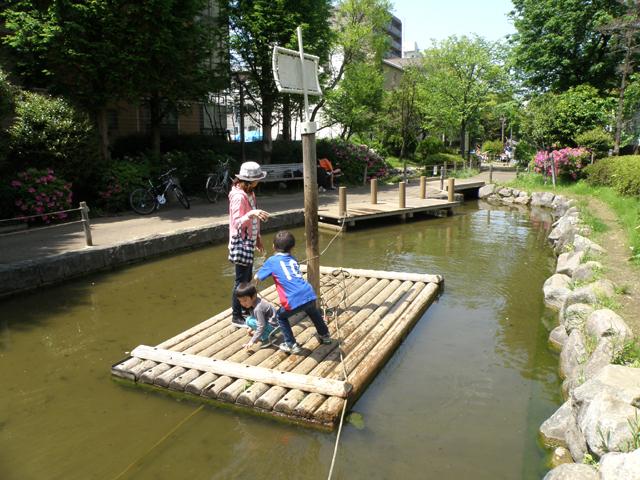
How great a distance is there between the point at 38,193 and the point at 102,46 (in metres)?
3.79

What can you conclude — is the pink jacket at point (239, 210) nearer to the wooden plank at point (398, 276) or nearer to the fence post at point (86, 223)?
the wooden plank at point (398, 276)

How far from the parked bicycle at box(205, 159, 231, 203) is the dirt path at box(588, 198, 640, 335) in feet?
32.3

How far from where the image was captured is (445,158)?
93.4ft

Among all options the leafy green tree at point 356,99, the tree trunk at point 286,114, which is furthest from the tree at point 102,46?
the leafy green tree at point 356,99

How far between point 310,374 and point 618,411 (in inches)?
92.9

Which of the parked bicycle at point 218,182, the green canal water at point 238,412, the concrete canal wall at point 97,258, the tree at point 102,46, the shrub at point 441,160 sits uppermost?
the tree at point 102,46

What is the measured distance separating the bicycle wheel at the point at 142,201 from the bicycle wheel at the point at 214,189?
2156 millimetres

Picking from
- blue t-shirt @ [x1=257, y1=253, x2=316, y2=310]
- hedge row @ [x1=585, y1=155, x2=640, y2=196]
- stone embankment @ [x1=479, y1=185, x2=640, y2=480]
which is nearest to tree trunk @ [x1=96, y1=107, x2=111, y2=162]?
blue t-shirt @ [x1=257, y1=253, x2=316, y2=310]

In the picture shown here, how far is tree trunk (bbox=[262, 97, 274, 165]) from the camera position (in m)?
17.8

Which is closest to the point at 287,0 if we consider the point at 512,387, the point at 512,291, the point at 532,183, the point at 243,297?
the point at 532,183

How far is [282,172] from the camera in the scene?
17.2 meters

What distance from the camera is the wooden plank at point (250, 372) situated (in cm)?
407

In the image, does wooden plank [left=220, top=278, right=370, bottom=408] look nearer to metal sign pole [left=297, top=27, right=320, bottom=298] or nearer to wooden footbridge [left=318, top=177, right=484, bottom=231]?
metal sign pole [left=297, top=27, right=320, bottom=298]

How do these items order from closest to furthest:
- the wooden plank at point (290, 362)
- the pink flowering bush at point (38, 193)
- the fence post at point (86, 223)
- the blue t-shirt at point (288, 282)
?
the wooden plank at point (290, 362), the blue t-shirt at point (288, 282), the fence post at point (86, 223), the pink flowering bush at point (38, 193)
